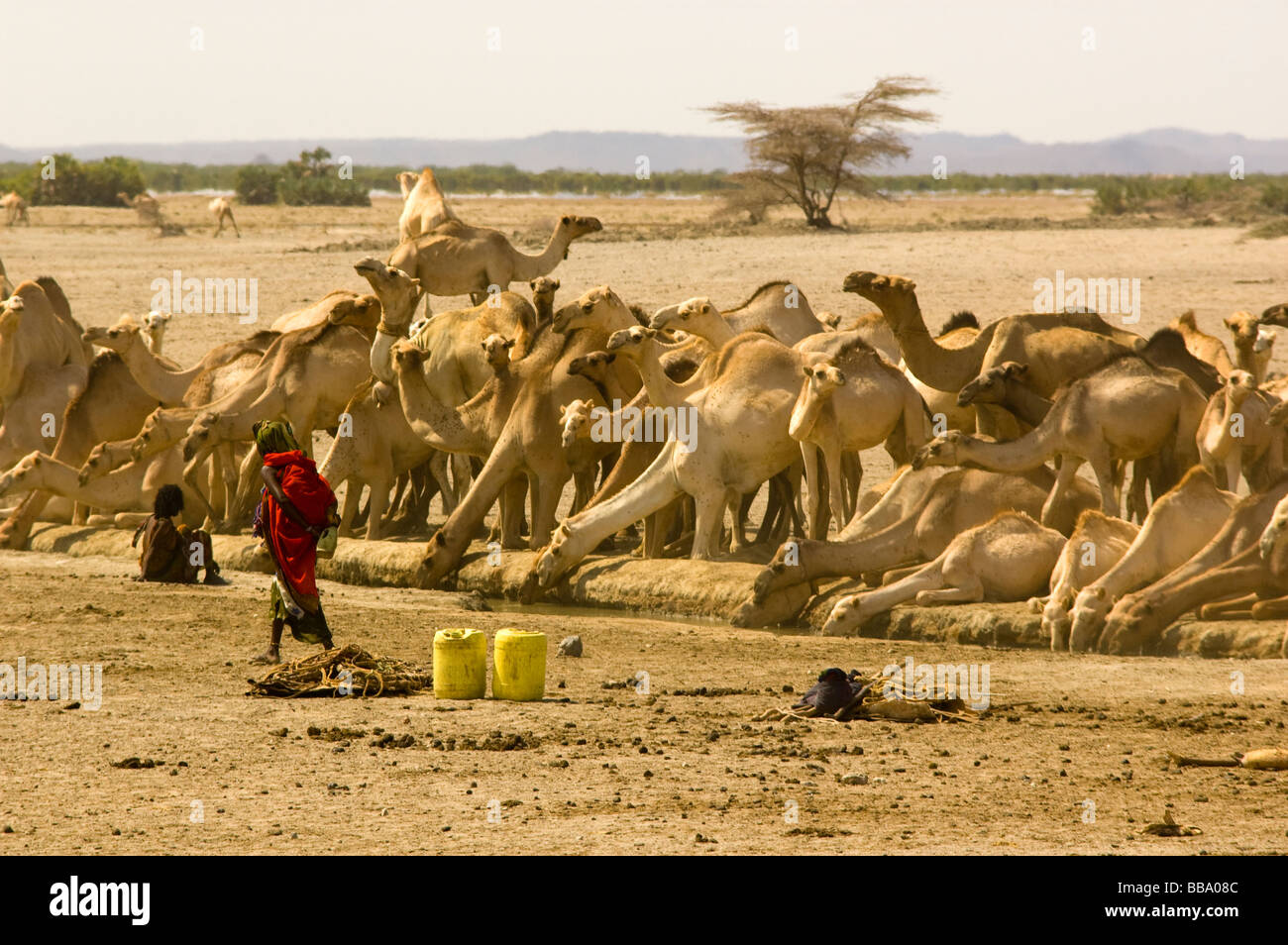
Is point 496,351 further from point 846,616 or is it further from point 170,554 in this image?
point 846,616

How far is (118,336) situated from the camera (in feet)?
59.0

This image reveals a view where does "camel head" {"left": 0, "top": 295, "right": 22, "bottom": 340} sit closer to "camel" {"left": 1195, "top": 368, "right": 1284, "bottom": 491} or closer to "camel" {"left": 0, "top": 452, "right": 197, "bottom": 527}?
"camel" {"left": 0, "top": 452, "right": 197, "bottom": 527}

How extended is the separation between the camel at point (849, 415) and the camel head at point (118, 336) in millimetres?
6623

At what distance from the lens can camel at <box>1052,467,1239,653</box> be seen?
11891mm

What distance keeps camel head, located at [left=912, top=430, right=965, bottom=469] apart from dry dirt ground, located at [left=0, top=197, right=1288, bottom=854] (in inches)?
57.0

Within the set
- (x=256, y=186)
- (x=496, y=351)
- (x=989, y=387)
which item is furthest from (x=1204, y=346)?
(x=256, y=186)

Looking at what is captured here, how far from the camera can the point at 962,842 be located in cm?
733

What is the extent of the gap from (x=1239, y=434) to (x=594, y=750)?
603 cm

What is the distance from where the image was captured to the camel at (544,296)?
16.3 meters

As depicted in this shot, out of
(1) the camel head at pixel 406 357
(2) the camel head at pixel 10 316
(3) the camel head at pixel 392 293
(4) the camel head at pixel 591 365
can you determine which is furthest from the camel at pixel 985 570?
(2) the camel head at pixel 10 316

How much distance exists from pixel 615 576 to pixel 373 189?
9186 centimetres

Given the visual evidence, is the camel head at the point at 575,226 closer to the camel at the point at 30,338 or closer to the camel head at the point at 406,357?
the camel head at the point at 406,357
